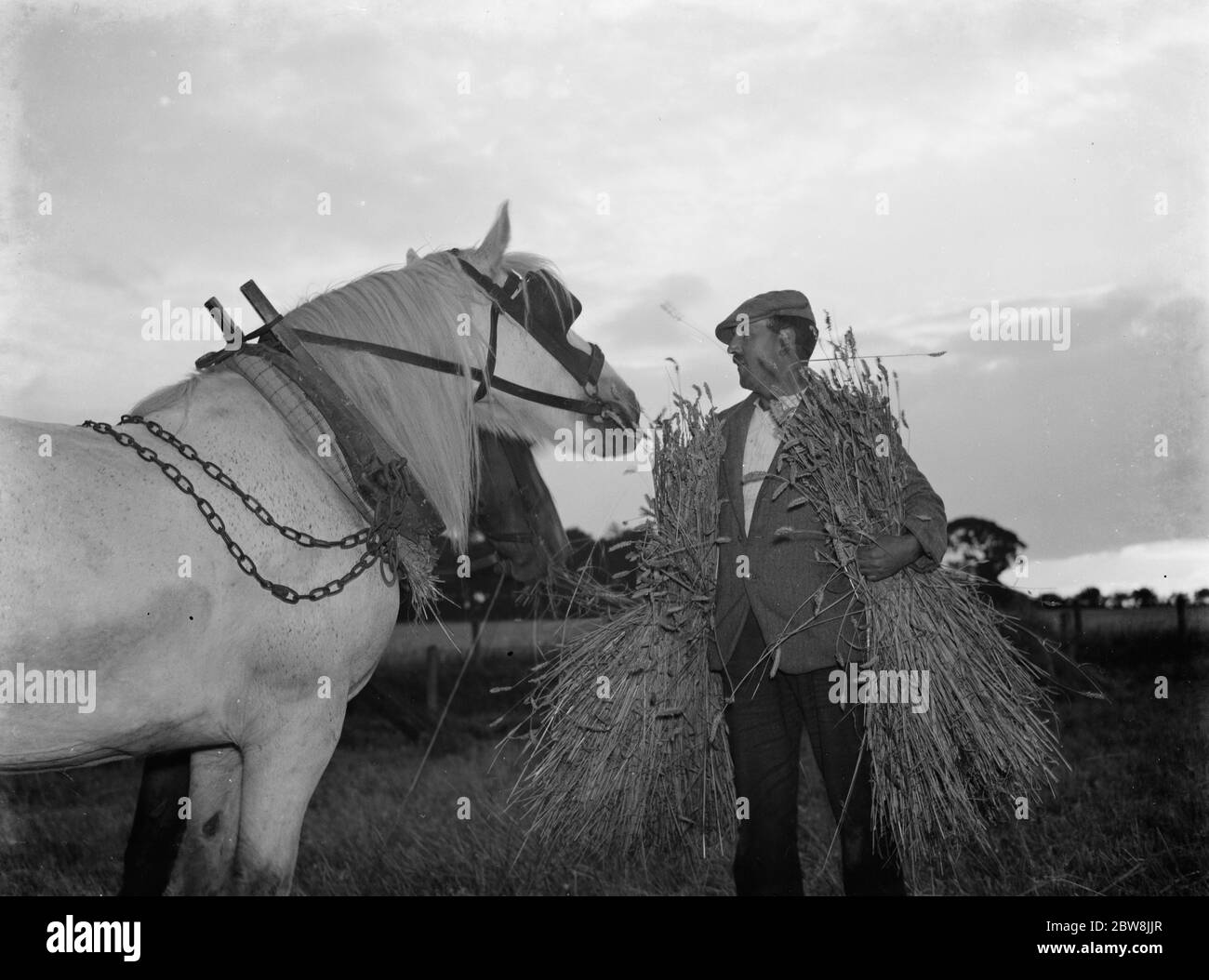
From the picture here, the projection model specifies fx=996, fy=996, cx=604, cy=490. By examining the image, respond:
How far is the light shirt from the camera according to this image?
294 centimetres

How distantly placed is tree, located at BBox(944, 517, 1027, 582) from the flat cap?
12.5 feet

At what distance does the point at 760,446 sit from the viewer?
9.86 feet

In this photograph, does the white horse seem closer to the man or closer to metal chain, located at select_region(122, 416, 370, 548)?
metal chain, located at select_region(122, 416, 370, 548)

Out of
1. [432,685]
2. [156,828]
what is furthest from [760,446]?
[432,685]

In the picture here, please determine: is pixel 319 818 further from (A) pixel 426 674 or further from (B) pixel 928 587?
(B) pixel 928 587

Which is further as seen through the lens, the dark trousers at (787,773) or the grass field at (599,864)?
the grass field at (599,864)

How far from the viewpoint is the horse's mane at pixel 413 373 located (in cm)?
292

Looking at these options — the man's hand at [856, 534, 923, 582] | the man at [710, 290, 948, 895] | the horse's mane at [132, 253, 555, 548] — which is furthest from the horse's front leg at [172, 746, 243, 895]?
the man's hand at [856, 534, 923, 582]

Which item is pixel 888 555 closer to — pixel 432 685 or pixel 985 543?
pixel 985 543

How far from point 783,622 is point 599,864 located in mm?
1579

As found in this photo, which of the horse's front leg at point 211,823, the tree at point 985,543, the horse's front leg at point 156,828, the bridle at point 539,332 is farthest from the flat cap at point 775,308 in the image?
the tree at point 985,543

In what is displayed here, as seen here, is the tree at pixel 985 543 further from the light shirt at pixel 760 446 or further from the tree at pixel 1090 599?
the light shirt at pixel 760 446

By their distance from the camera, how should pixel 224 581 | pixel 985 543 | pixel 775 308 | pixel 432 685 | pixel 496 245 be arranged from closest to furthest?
pixel 224 581 < pixel 775 308 < pixel 496 245 < pixel 985 543 < pixel 432 685
